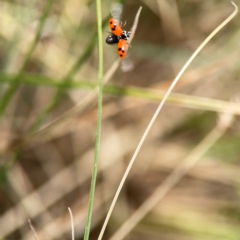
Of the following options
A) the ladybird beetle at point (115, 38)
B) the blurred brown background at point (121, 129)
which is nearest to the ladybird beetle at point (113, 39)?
the ladybird beetle at point (115, 38)

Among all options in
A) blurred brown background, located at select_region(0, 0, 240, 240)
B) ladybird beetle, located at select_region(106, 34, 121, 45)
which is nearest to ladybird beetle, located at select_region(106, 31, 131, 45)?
ladybird beetle, located at select_region(106, 34, 121, 45)

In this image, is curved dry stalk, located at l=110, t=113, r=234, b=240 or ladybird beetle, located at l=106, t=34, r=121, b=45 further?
curved dry stalk, located at l=110, t=113, r=234, b=240

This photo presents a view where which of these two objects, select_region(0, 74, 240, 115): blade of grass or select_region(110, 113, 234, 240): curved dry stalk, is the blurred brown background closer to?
select_region(110, 113, 234, 240): curved dry stalk

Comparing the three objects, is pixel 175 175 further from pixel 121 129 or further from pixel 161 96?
pixel 161 96

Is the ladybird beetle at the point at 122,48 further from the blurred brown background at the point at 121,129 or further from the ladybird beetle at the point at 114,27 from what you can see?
the blurred brown background at the point at 121,129

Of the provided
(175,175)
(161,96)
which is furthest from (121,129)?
(161,96)
